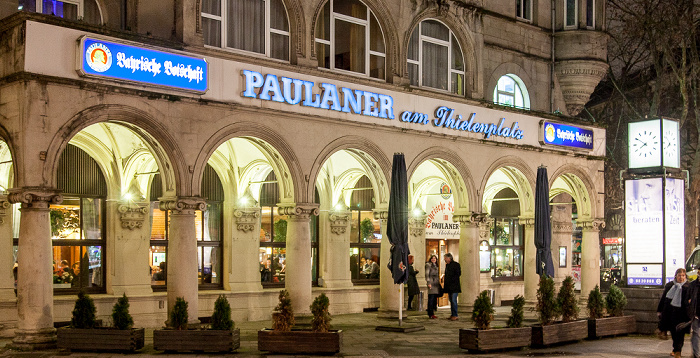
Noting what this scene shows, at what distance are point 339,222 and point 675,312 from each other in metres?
11.8

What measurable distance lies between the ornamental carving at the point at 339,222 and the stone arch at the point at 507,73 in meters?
6.27

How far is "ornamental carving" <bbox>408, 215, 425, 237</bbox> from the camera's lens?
2783 cm

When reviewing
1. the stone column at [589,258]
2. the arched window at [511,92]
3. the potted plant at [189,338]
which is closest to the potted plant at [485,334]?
the potted plant at [189,338]

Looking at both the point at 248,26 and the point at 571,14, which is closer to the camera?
the point at 248,26

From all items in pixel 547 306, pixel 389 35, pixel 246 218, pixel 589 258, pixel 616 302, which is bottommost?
pixel 616 302

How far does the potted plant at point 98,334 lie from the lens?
15.5 m

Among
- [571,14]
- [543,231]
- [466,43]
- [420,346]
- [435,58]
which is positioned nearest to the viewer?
[420,346]

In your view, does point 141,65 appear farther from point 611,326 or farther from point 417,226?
point 417,226

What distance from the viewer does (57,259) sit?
20266mm

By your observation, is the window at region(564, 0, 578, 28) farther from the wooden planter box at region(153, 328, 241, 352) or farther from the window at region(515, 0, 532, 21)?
the wooden planter box at region(153, 328, 241, 352)

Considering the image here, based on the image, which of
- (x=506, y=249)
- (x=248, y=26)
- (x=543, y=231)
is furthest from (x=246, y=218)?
(x=506, y=249)

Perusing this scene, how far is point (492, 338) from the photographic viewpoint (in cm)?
1653

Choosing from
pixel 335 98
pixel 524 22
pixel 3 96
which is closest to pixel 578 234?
pixel 524 22

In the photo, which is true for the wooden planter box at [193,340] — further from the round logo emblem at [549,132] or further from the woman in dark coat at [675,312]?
the round logo emblem at [549,132]
